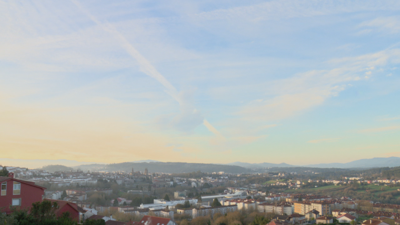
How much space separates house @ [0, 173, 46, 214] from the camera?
1348 cm

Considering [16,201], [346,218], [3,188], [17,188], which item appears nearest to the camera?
[3,188]

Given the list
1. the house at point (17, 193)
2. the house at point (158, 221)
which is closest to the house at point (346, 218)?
the house at point (158, 221)

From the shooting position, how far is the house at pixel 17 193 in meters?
13.5

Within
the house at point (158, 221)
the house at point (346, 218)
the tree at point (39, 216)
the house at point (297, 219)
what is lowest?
the house at point (297, 219)

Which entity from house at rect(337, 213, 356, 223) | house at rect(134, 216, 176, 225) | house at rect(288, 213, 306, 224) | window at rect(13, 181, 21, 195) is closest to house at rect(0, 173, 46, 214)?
window at rect(13, 181, 21, 195)

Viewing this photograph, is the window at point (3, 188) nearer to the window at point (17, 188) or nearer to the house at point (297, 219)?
the window at point (17, 188)

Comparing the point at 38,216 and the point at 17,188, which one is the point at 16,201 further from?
the point at 38,216

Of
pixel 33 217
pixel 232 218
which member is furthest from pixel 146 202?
pixel 33 217

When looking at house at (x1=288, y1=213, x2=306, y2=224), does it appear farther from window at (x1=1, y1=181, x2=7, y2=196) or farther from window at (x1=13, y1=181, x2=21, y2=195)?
window at (x1=1, y1=181, x2=7, y2=196)

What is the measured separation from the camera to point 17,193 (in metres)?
14.0

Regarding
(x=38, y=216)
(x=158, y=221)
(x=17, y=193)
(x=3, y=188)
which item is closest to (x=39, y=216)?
(x=38, y=216)

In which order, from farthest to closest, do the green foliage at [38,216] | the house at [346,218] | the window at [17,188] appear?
the house at [346,218] → the window at [17,188] → the green foliage at [38,216]

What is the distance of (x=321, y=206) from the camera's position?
4831 centimetres

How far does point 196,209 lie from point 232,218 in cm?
889
